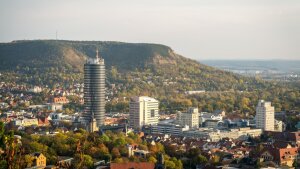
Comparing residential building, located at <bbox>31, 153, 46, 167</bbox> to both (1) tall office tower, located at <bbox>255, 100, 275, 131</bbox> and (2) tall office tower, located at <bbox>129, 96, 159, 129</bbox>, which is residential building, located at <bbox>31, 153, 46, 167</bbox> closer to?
(2) tall office tower, located at <bbox>129, 96, 159, 129</bbox>

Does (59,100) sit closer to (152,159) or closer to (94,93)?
(94,93)

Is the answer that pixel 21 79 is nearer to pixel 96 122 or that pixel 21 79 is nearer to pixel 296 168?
pixel 96 122

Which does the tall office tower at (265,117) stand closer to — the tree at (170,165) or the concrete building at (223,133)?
the concrete building at (223,133)

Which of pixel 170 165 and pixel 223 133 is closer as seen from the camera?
pixel 170 165

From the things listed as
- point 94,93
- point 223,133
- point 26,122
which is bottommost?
point 223,133

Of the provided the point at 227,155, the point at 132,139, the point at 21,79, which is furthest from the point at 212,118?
the point at 21,79

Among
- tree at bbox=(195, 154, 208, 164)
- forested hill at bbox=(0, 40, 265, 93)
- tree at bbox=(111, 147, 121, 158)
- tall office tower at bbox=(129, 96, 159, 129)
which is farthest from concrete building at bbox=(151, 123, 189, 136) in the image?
forested hill at bbox=(0, 40, 265, 93)

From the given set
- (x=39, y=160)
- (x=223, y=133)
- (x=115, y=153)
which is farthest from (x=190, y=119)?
(x=39, y=160)
